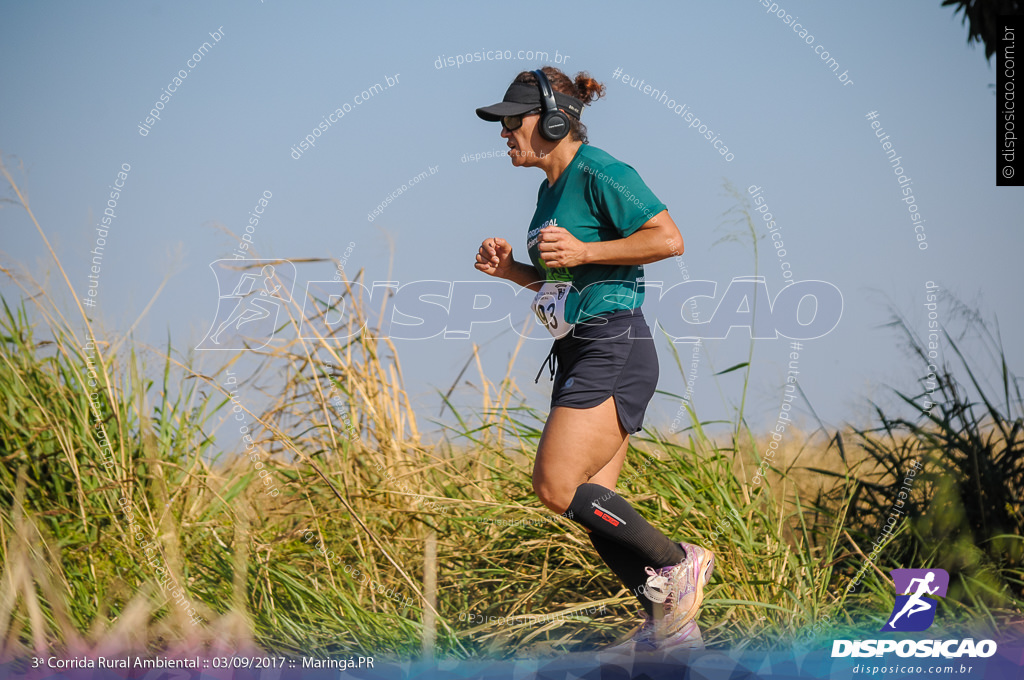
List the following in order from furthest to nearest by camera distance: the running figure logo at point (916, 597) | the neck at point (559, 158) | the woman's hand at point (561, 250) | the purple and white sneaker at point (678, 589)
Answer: the running figure logo at point (916, 597) → the neck at point (559, 158) → the purple and white sneaker at point (678, 589) → the woman's hand at point (561, 250)

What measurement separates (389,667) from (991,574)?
2.19 metres

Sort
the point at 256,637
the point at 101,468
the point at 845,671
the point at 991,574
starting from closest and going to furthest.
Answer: the point at 845,671, the point at 256,637, the point at 991,574, the point at 101,468

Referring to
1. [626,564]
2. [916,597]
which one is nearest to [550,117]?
[626,564]

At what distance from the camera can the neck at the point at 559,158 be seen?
9.31ft

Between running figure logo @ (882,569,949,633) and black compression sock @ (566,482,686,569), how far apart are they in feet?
3.30

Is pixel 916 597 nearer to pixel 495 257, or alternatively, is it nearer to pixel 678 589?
pixel 678 589

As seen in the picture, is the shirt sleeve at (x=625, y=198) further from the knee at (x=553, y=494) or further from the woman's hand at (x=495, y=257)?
the knee at (x=553, y=494)

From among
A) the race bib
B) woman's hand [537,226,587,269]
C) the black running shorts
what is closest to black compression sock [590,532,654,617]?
the black running shorts

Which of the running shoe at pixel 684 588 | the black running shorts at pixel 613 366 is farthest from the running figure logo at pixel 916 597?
the black running shorts at pixel 613 366

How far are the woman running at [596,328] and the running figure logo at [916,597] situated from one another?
2.71ft

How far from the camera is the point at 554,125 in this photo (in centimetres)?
278

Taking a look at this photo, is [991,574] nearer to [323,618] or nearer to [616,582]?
[616,582]

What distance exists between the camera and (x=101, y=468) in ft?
11.7

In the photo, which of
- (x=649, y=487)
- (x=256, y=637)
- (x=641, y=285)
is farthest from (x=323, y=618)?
(x=641, y=285)
